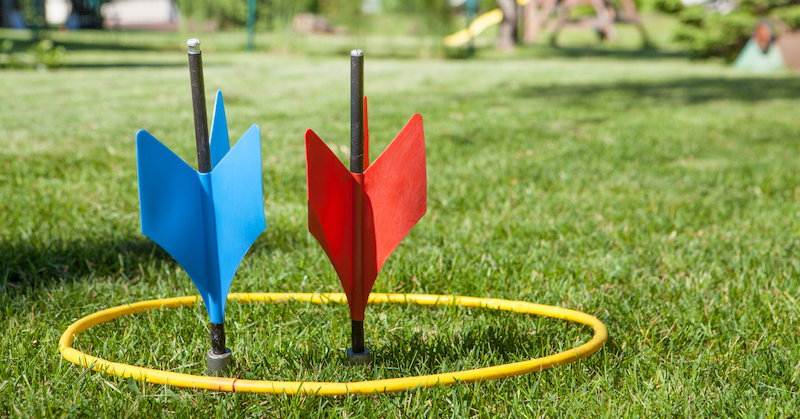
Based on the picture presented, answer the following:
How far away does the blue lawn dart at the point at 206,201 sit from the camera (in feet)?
3.89

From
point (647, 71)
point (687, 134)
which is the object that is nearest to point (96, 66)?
point (687, 134)

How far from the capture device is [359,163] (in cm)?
130

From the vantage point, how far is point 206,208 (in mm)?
1308

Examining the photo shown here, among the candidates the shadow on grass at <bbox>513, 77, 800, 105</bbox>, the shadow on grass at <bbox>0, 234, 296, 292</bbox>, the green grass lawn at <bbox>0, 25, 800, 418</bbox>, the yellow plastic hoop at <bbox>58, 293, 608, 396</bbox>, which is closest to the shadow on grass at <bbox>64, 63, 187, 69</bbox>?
the green grass lawn at <bbox>0, 25, 800, 418</bbox>

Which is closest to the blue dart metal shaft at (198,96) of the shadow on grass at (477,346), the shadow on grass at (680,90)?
the shadow on grass at (477,346)

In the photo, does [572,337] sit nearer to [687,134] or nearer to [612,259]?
[612,259]

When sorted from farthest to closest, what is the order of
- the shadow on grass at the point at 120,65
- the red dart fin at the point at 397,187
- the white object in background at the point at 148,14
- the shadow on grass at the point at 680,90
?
the white object in background at the point at 148,14, the shadow on grass at the point at 120,65, the shadow on grass at the point at 680,90, the red dart fin at the point at 397,187

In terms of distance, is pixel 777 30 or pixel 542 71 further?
pixel 777 30

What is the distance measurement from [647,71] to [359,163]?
41.1 ft

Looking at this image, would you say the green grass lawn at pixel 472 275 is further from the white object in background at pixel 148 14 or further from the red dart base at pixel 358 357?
the white object in background at pixel 148 14

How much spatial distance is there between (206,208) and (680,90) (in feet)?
29.8

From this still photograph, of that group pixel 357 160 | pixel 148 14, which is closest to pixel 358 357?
pixel 357 160

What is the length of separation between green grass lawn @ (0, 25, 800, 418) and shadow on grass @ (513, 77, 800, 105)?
2.76 meters

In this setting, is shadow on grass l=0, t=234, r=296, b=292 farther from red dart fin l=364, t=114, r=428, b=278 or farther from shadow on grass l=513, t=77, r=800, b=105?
shadow on grass l=513, t=77, r=800, b=105
